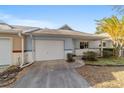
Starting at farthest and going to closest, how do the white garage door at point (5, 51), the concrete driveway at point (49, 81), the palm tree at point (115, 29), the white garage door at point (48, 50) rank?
the palm tree at point (115, 29) → the white garage door at point (48, 50) → the white garage door at point (5, 51) → the concrete driveway at point (49, 81)

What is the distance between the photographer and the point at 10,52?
1199 cm

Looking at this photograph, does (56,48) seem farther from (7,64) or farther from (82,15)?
(82,15)

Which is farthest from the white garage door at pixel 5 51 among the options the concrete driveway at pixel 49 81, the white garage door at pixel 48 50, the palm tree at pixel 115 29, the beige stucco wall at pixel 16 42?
the palm tree at pixel 115 29

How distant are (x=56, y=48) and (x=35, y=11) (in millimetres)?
5027

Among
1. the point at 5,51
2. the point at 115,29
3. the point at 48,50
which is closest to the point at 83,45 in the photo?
the point at 115,29

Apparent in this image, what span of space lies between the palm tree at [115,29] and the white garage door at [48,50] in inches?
237

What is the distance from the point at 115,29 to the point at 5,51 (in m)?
11.4

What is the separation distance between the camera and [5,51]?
38.8 ft

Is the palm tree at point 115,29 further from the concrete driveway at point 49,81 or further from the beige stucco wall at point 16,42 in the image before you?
the concrete driveway at point 49,81

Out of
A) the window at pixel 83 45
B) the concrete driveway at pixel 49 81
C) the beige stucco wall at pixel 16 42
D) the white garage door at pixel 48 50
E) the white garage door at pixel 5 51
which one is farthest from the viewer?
the window at pixel 83 45

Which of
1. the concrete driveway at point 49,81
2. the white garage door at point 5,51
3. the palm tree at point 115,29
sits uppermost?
the palm tree at point 115,29

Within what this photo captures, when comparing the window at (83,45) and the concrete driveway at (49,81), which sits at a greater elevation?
the window at (83,45)

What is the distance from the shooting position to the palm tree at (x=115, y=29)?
57.8 ft
